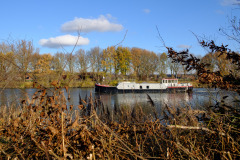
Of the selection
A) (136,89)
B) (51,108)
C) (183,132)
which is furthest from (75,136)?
(136,89)

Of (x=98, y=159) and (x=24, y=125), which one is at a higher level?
(x=24, y=125)

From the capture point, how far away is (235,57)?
2.50 meters

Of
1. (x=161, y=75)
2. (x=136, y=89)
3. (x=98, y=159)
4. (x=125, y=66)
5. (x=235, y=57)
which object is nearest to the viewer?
(x=98, y=159)

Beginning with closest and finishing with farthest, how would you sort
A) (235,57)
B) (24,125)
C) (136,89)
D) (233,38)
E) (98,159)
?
(98,159) < (235,57) < (24,125) < (233,38) < (136,89)

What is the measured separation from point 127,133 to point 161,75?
4035cm

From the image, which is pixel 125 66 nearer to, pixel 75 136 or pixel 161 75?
pixel 161 75

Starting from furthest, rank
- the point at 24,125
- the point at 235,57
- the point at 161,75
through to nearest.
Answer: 1. the point at 161,75
2. the point at 24,125
3. the point at 235,57

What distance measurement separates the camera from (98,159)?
2.12m

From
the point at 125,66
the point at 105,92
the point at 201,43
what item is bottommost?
the point at 105,92

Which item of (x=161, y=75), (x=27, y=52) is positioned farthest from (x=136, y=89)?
(x=27, y=52)

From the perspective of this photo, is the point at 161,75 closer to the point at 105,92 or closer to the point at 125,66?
the point at 125,66

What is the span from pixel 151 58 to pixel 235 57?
139 ft

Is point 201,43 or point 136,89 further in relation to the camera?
point 136,89

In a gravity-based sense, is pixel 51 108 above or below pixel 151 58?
below
